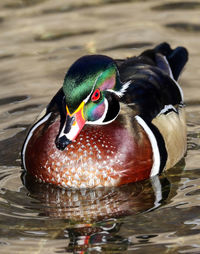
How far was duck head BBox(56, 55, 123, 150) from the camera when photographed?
19.0 ft

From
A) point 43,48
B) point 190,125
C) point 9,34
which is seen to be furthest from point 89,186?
point 9,34

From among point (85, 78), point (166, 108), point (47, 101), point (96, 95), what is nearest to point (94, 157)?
point (96, 95)

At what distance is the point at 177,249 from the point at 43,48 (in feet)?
16.6

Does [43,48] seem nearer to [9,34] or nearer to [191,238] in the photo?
[9,34]

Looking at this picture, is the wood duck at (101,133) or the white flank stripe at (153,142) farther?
the white flank stripe at (153,142)

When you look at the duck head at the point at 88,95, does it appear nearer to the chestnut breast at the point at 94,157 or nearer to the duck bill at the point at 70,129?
the duck bill at the point at 70,129

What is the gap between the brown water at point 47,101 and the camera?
553 centimetres

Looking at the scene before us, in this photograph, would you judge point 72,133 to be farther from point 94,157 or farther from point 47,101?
point 47,101

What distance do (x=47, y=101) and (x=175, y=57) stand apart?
5.13ft

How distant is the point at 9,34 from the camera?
10273 millimetres

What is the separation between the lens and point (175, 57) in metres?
8.01

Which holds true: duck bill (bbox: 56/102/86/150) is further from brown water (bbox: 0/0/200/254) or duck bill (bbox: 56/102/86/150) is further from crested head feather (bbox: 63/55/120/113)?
brown water (bbox: 0/0/200/254)

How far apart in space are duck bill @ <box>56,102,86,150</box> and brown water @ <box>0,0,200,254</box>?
587 millimetres

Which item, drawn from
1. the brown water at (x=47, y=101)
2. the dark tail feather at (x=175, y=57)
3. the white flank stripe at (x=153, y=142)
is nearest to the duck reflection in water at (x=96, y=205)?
the brown water at (x=47, y=101)
